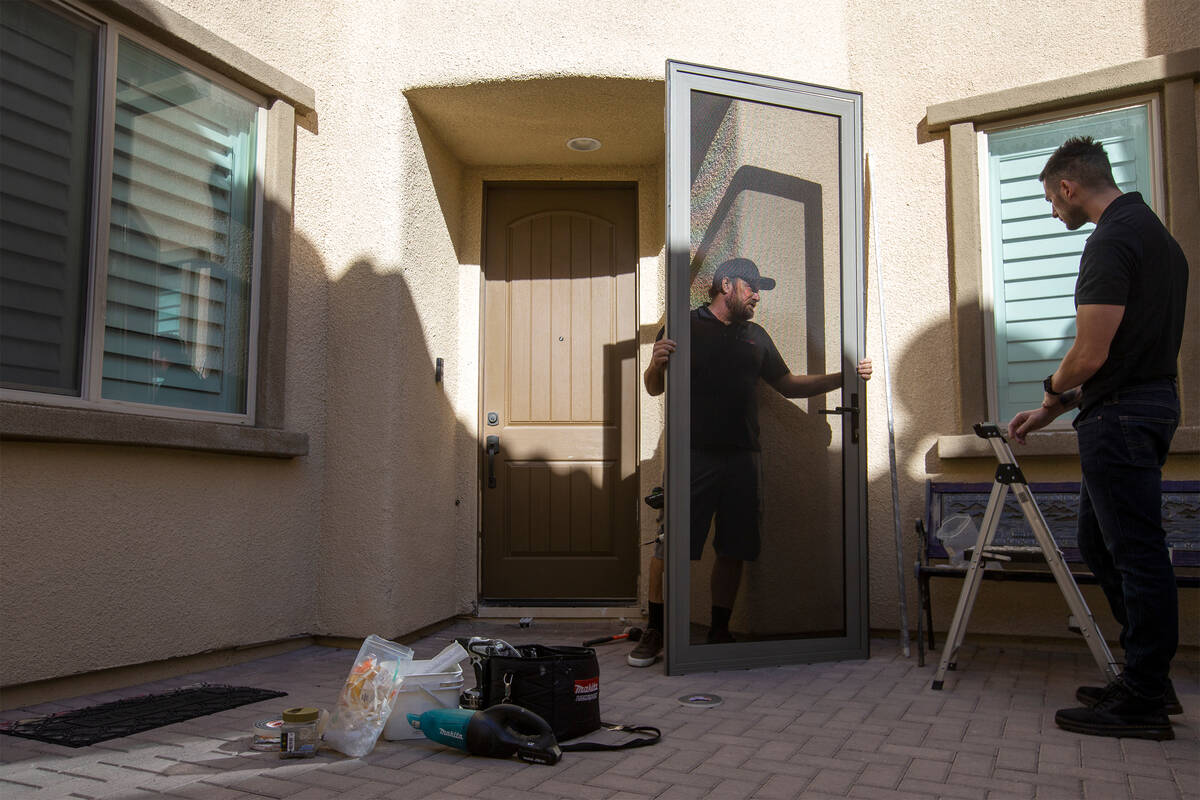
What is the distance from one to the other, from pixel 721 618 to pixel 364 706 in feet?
6.42

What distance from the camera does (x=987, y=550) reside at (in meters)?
3.86

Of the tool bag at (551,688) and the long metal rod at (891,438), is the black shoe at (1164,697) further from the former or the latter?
the tool bag at (551,688)

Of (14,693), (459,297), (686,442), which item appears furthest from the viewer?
(459,297)

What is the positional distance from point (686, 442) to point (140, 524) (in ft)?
8.11

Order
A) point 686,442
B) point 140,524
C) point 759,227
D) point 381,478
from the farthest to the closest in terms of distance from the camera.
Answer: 1. point 381,478
2. point 759,227
3. point 686,442
4. point 140,524

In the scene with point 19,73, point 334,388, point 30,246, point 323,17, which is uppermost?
point 323,17

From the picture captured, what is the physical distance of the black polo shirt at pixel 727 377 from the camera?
4445 mm

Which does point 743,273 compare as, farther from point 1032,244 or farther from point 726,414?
point 1032,244

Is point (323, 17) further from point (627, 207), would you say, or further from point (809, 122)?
point (809, 122)

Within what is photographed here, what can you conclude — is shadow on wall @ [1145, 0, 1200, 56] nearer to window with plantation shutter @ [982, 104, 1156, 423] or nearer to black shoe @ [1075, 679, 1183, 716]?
window with plantation shutter @ [982, 104, 1156, 423]

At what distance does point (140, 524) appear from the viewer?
4008 mm

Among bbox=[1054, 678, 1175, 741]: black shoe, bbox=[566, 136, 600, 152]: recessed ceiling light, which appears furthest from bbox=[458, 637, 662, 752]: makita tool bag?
bbox=[566, 136, 600, 152]: recessed ceiling light

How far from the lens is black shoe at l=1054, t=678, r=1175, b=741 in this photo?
306 cm

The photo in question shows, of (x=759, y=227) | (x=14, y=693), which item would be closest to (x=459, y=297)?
(x=759, y=227)
